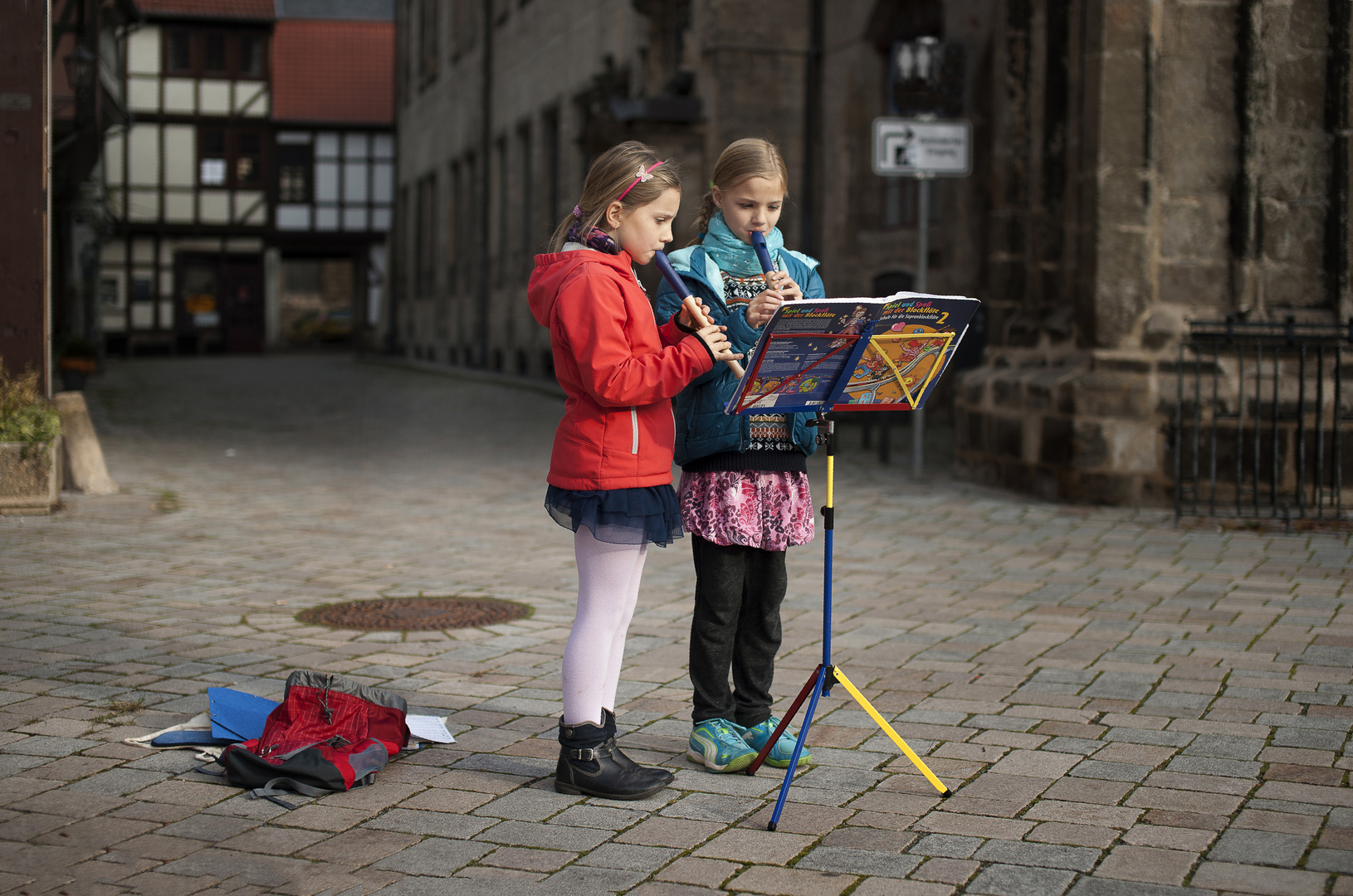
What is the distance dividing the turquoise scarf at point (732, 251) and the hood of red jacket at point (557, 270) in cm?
27

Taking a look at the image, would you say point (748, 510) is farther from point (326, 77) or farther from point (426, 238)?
point (326, 77)

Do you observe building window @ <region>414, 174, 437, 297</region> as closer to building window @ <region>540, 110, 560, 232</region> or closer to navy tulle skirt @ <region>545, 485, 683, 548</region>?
building window @ <region>540, 110, 560, 232</region>

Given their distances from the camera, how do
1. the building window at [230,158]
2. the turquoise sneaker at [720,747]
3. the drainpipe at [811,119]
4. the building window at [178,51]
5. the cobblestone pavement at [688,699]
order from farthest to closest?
the building window at [230,158], the building window at [178,51], the drainpipe at [811,119], the turquoise sneaker at [720,747], the cobblestone pavement at [688,699]

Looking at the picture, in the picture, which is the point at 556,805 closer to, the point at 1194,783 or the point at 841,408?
the point at 841,408

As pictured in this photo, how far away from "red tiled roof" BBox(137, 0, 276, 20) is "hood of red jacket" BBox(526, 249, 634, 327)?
130 ft

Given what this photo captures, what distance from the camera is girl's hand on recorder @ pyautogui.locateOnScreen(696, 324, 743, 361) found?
142 inches

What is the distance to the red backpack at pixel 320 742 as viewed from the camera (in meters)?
3.85

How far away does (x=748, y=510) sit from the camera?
4031 millimetres

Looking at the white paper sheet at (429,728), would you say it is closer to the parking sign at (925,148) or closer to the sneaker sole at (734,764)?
the sneaker sole at (734,764)

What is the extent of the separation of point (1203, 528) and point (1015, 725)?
14.6 ft

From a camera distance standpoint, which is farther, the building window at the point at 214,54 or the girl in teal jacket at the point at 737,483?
the building window at the point at 214,54

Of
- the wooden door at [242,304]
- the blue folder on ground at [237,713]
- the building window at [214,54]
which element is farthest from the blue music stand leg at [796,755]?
the building window at [214,54]

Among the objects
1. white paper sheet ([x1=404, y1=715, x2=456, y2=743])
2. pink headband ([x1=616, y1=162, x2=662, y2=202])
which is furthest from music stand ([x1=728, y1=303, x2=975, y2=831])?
white paper sheet ([x1=404, y1=715, x2=456, y2=743])

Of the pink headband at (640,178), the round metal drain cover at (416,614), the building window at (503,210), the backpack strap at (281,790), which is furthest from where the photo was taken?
the building window at (503,210)
